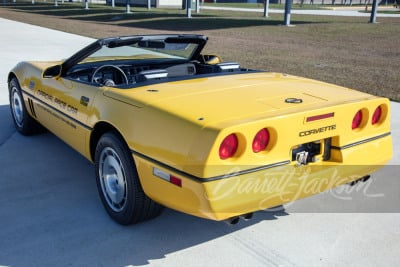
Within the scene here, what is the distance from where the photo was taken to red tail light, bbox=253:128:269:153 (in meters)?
2.52

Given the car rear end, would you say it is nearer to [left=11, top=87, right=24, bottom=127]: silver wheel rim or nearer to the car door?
the car door

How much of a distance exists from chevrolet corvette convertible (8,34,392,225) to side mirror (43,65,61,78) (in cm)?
27

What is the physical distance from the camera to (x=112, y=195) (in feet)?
10.3

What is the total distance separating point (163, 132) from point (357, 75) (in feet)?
24.7

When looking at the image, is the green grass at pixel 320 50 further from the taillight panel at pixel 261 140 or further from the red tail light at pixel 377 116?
the taillight panel at pixel 261 140

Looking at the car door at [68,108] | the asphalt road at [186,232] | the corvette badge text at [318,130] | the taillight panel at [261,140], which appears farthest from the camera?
the car door at [68,108]

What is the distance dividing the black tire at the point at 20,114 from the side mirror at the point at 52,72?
36.1 inches

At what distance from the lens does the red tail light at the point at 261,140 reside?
2518 millimetres

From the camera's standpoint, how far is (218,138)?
2303 mm

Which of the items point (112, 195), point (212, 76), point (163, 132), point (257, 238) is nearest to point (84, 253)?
point (112, 195)

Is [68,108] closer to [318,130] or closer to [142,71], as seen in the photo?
[142,71]

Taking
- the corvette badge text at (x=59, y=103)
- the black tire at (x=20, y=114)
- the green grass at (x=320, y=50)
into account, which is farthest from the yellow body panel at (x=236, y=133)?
the green grass at (x=320, y=50)

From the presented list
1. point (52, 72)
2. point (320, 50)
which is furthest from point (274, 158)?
point (320, 50)

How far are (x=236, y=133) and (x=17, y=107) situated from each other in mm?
3542
